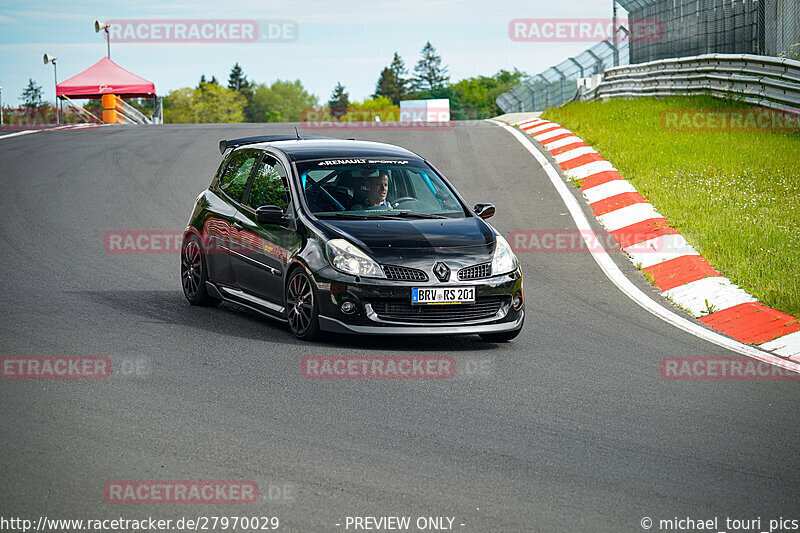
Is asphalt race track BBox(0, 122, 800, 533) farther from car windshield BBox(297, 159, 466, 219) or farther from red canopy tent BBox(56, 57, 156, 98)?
red canopy tent BBox(56, 57, 156, 98)

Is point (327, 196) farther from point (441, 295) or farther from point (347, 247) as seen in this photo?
point (441, 295)

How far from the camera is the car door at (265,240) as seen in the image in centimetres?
877

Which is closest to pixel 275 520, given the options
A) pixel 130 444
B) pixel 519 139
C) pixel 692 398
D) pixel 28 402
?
pixel 130 444

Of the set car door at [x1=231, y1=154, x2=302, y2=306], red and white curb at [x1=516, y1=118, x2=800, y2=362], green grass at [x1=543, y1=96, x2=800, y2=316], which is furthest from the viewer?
green grass at [x1=543, y1=96, x2=800, y2=316]

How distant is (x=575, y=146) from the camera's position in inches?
751

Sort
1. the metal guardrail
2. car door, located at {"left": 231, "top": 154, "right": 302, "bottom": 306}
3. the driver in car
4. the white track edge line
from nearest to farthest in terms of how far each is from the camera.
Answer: the white track edge line
car door, located at {"left": 231, "top": 154, "right": 302, "bottom": 306}
the driver in car
the metal guardrail

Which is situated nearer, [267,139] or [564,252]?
[267,139]

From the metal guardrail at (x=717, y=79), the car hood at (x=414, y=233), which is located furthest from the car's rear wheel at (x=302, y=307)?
the metal guardrail at (x=717, y=79)

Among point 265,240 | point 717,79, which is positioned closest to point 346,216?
point 265,240

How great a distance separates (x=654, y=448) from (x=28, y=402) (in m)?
3.70

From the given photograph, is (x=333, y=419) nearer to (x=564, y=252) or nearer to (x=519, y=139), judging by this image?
(x=564, y=252)

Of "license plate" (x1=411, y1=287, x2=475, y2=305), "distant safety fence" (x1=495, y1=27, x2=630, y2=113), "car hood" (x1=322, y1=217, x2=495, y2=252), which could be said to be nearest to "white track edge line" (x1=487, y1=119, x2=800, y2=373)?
"car hood" (x1=322, y1=217, x2=495, y2=252)

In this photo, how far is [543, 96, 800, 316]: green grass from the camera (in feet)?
35.3

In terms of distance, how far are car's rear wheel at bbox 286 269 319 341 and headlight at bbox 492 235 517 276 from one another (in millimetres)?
1440
